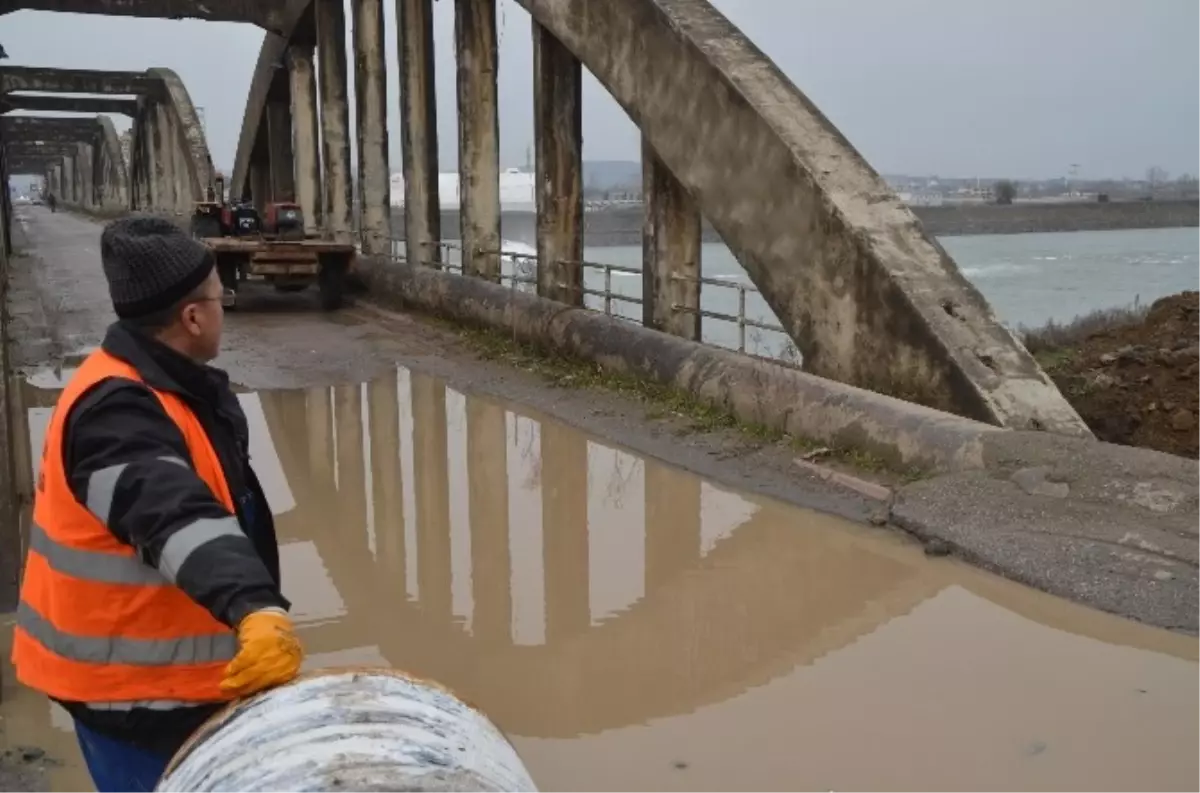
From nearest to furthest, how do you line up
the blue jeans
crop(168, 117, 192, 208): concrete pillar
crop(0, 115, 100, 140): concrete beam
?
1. the blue jeans
2. crop(168, 117, 192, 208): concrete pillar
3. crop(0, 115, 100, 140): concrete beam

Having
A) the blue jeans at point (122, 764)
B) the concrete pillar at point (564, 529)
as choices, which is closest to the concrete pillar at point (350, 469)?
the concrete pillar at point (564, 529)

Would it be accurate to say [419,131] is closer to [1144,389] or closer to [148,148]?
[1144,389]

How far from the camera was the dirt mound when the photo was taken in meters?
8.48

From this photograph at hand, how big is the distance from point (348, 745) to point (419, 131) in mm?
15924

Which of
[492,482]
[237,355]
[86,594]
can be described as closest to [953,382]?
[492,482]

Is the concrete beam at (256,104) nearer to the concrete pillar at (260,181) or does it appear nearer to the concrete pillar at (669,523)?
the concrete pillar at (260,181)

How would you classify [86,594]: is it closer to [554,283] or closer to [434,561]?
[434,561]

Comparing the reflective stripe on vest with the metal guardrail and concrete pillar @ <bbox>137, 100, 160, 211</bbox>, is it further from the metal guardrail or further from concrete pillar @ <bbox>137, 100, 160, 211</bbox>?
concrete pillar @ <bbox>137, 100, 160, 211</bbox>

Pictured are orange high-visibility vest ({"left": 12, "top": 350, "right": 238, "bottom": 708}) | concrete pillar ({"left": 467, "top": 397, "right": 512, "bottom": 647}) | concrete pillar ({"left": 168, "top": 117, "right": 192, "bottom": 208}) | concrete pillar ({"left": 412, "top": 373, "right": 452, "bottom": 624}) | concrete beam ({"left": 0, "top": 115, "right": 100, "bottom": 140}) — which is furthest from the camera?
concrete beam ({"left": 0, "top": 115, "right": 100, "bottom": 140})

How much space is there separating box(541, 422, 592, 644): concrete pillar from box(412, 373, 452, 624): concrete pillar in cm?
51

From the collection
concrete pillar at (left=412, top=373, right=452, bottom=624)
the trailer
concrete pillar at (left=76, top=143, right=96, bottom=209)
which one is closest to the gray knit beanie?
concrete pillar at (left=412, top=373, right=452, bottom=624)

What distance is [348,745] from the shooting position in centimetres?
202

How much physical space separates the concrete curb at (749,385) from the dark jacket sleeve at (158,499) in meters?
5.08

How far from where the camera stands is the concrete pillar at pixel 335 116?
821 inches
